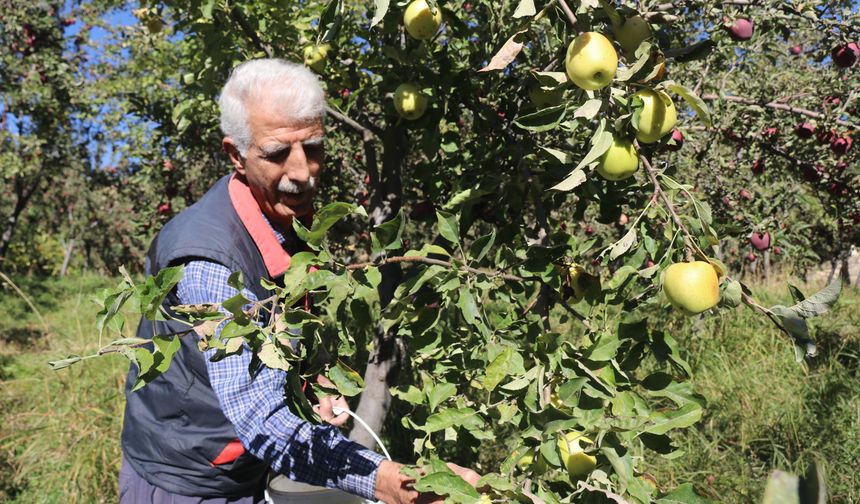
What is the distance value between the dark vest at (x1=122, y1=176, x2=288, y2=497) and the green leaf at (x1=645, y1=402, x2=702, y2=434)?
0.95m

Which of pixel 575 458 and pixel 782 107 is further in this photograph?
pixel 782 107

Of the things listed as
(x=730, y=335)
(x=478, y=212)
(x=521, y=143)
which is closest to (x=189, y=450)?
(x=478, y=212)

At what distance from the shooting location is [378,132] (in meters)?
2.23

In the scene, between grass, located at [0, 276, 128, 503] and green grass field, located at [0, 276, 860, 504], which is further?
grass, located at [0, 276, 128, 503]

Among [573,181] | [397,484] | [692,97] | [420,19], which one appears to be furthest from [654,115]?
[397,484]

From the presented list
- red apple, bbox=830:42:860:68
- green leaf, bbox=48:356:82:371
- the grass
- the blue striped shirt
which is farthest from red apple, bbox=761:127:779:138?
the grass

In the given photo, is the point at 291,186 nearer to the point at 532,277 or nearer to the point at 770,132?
the point at 532,277

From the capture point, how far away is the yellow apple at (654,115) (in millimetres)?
967

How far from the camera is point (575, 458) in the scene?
3.52 feet

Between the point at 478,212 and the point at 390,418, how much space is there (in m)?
1.92

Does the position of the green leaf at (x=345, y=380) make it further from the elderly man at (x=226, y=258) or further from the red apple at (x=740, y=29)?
the red apple at (x=740, y=29)

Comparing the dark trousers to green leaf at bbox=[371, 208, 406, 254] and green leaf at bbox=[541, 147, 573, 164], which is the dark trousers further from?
green leaf at bbox=[541, 147, 573, 164]

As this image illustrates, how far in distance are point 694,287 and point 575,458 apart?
378 millimetres

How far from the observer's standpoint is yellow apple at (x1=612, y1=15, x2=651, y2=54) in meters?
1.07
